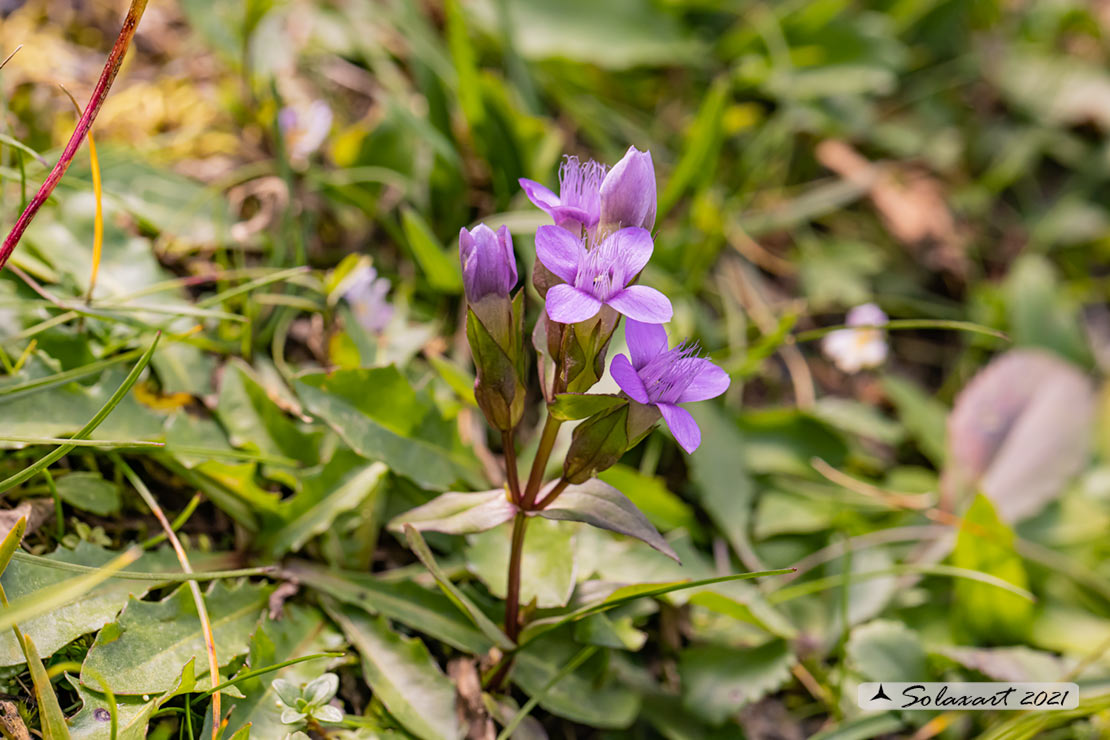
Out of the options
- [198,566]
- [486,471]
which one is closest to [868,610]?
[486,471]

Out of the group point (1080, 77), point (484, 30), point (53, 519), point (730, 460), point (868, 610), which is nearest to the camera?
point (53, 519)

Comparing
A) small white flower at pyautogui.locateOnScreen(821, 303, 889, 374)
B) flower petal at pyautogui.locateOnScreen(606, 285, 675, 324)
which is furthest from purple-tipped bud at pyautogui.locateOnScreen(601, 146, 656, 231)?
small white flower at pyautogui.locateOnScreen(821, 303, 889, 374)

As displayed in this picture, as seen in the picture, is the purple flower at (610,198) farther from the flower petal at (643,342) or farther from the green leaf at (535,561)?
the green leaf at (535,561)

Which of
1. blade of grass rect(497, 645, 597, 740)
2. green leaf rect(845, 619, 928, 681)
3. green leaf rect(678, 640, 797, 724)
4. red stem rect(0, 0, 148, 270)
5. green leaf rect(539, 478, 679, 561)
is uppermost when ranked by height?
red stem rect(0, 0, 148, 270)

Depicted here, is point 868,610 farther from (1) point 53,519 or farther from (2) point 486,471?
(1) point 53,519

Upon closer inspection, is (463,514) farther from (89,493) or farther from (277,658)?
(89,493)

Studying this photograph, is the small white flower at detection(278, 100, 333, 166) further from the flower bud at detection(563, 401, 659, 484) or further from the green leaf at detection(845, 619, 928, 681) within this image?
the green leaf at detection(845, 619, 928, 681)

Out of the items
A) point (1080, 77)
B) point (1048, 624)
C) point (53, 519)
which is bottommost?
point (1048, 624)
